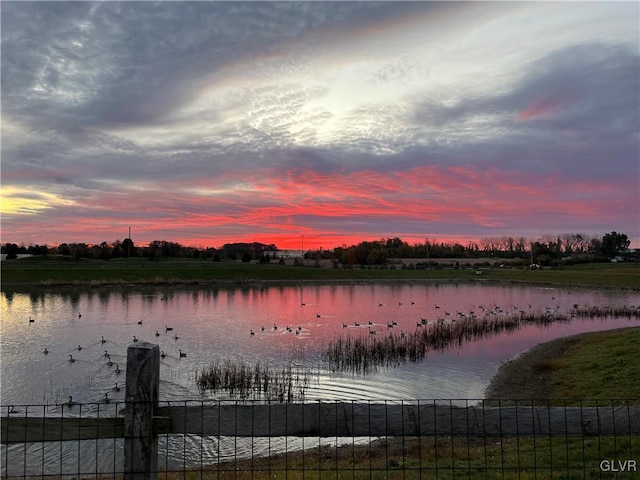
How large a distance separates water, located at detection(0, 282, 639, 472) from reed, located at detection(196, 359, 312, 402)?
544 millimetres

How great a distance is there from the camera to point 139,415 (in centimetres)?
449

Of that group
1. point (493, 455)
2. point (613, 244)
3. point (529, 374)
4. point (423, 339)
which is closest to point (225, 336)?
point (423, 339)

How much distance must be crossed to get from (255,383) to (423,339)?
14980 mm

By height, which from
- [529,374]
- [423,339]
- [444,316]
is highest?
[423,339]

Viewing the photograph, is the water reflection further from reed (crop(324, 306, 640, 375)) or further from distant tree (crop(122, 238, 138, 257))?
distant tree (crop(122, 238, 138, 257))

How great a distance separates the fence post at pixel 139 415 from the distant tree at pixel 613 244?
655 feet

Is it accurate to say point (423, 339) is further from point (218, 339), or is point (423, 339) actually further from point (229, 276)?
point (229, 276)

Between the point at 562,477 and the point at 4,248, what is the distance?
6333 inches

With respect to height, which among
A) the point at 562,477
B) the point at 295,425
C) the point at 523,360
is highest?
the point at 295,425

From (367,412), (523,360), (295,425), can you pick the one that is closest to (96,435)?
(295,425)

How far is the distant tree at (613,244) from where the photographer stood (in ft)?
574

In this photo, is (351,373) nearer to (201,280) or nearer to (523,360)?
(523,360)

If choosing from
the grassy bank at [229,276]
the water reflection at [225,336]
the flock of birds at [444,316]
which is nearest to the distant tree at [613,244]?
the grassy bank at [229,276]

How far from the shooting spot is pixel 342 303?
58562 mm
